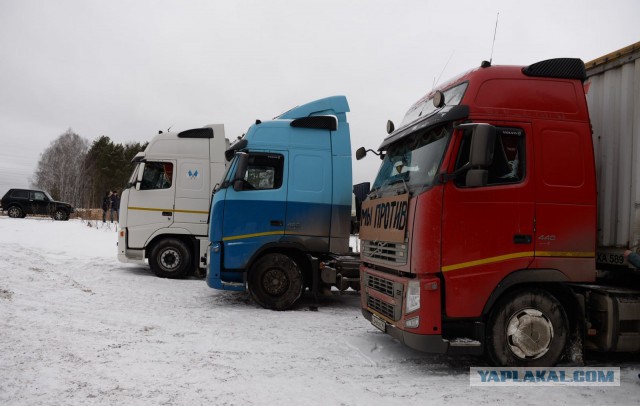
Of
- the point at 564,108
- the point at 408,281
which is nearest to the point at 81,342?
the point at 408,281

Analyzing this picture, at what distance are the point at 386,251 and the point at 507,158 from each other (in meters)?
1.61

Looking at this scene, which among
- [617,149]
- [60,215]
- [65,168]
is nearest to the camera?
[617,149]

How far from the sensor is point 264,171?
8.28 meters

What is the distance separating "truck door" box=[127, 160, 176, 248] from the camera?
37.4 feet

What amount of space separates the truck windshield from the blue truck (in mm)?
2280

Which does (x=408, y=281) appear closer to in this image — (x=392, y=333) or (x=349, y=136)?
(x=392, y=333)

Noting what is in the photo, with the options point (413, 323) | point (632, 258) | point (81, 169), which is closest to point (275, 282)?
point (413, 323)

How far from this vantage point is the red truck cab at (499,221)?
4.69 meters

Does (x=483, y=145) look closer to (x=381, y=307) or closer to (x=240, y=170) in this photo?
(x=381, y=307)

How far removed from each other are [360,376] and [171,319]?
11.5ft

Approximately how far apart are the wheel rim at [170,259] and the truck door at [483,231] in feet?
26.9

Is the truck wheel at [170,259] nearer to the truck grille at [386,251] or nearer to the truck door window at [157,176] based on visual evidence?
the truck door window at [157,176]

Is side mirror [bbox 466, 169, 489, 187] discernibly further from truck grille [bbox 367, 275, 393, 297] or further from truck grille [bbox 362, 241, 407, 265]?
truck grille [bbox 367, 275, 393, 297]

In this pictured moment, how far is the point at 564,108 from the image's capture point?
5.10m
